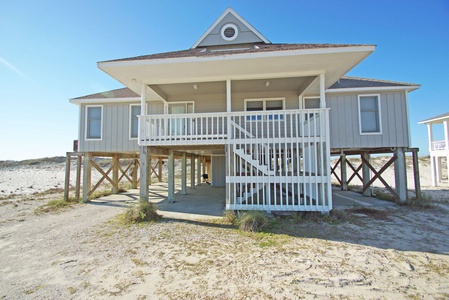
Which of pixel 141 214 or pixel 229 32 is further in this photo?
pixel 229 32

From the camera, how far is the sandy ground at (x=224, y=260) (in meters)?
2.79

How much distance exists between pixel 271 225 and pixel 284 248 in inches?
53.3

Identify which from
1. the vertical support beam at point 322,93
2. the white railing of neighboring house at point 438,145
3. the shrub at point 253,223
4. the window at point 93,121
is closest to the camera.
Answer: the shrub at point 253,223

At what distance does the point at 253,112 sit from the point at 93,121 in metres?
7.98

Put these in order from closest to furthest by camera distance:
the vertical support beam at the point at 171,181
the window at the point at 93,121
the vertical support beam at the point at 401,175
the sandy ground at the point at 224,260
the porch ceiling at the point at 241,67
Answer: the sandy ground at the point at 224,260
the porch ceiling at the point at 241,67
the vertical support beam at the point at 401,175
the vertical support beam at the point at 171,181
the window at the point at 93,121

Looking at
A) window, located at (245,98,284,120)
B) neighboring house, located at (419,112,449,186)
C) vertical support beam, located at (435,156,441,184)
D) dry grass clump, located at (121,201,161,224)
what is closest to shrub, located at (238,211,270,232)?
dry grass clump, located at (121,201,161,224)

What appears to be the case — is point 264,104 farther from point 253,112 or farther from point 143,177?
point 143,177

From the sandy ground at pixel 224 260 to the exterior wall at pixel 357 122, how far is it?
352cm

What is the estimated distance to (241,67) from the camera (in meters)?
6.40

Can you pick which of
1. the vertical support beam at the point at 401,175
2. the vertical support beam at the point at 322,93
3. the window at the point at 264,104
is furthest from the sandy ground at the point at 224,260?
the window at the point at 264,104

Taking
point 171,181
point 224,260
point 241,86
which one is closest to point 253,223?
point 224,260

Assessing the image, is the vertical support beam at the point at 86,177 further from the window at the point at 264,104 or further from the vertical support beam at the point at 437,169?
the vertical support beam at the point at 437,169

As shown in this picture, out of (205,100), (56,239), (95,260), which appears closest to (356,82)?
(205,100)

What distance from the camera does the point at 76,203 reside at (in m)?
9.28
